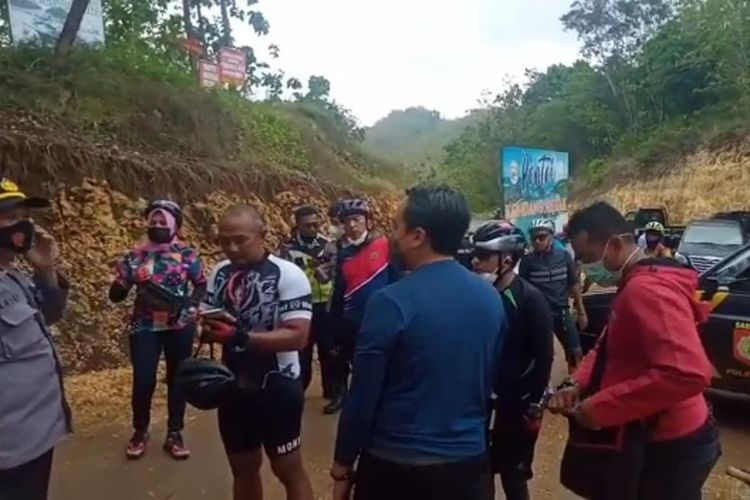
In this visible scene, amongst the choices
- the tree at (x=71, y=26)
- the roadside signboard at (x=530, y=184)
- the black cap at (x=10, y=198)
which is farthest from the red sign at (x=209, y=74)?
the black cap at (x=10, y=198)

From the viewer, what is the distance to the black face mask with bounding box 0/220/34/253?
2.65m

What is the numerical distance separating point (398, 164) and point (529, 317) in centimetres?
1905

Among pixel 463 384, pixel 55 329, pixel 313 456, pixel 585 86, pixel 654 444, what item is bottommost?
pixel 313 456

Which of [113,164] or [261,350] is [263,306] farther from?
[113,164]

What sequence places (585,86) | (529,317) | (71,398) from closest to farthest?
(529,317) → (71,398) → (585,86)

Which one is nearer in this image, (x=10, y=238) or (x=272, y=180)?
(x=10, y=238)

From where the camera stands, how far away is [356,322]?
523 centimetres

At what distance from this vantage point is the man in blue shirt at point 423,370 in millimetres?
2197

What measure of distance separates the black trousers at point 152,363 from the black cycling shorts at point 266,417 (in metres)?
1.46

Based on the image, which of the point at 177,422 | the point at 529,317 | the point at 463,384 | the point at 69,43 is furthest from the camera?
the point at 69,43

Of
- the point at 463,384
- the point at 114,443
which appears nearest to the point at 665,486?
the point at 463,384

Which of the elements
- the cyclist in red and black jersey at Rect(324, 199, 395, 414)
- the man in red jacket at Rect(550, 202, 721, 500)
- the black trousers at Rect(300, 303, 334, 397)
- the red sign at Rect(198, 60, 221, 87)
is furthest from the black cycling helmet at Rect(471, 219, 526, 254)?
the red sign at Rect(198, 60, 221, 87)

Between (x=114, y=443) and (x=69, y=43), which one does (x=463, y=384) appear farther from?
(x=69, y=43)

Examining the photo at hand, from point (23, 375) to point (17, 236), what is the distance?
0.49 meters
